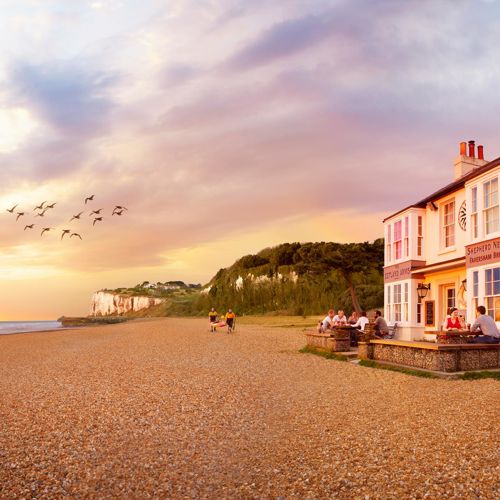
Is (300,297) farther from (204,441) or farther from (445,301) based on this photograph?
(204,441)

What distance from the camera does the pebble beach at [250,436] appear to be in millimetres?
5867

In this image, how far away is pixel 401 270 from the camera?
81.7ft

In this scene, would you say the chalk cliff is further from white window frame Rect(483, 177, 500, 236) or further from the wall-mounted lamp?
white window frame Rect(483, 177, 500, 236)

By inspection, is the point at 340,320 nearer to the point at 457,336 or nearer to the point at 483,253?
the point at 483,253

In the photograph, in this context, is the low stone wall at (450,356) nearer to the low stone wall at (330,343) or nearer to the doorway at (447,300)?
the low stone wall at (330,343)

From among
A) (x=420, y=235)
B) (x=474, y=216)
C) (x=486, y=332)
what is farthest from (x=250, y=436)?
(x=420, y=235)

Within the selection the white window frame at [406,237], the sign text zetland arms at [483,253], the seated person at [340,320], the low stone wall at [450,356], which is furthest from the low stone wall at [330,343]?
the white window frame at [406,237]

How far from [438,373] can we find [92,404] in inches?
333

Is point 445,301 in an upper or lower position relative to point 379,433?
upper

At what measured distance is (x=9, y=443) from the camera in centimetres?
773

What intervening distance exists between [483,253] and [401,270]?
6.71 metres

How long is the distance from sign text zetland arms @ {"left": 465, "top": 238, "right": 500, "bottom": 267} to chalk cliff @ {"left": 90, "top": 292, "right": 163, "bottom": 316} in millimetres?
99045

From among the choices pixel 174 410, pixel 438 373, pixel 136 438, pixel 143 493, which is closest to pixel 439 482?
pixel 143 493

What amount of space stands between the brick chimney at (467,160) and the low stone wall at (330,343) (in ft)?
32.9
